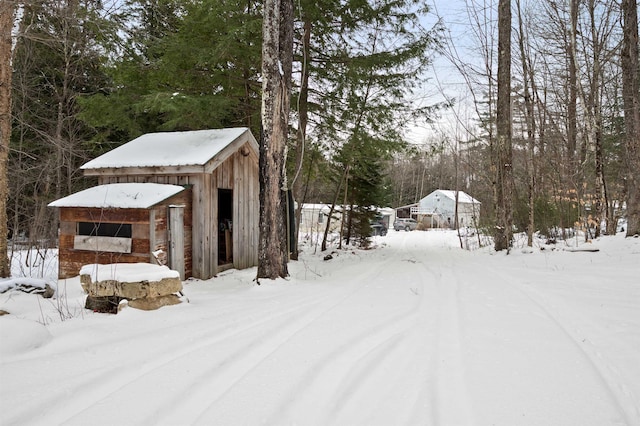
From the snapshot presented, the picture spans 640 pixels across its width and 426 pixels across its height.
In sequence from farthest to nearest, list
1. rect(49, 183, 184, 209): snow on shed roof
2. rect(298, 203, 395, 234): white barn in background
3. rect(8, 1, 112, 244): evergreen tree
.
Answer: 1. rect(298, 203, 395, 234): white barn in background
2. rect(8, 1, 112, 244): evergreen tree
3. rect(49, 183, 184, 209): snow on shed roof

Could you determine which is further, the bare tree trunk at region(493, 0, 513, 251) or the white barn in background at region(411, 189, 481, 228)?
the white barn in background at region(411, 189, 481, 228)

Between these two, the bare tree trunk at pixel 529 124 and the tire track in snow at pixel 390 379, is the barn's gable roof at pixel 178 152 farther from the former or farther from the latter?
the bare tree trunk at pixel 529 124

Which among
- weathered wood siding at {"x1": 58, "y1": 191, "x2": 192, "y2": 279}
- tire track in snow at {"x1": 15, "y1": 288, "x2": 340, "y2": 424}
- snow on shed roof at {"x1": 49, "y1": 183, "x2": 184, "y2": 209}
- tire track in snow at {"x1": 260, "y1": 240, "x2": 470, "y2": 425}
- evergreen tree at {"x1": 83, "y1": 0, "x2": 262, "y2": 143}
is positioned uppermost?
evergreen tree at {"x1": 83, "y1": 0, "x2": 262, "y2": 143}

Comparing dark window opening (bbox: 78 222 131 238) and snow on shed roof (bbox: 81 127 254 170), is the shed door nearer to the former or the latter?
dark window opening (bbox: 78 222 131 238)

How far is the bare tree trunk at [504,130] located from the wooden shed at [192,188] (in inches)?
291

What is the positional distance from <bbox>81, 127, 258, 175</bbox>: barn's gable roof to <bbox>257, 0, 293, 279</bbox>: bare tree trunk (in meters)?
1.63

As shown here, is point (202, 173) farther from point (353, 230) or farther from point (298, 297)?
point (353, 230)

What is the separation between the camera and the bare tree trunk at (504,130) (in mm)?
10578

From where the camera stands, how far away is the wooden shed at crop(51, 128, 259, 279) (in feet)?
21.7

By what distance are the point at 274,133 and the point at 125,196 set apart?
3.09 meters

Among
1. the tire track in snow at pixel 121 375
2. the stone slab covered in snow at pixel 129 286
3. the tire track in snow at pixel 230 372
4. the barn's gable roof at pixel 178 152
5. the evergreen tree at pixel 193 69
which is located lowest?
the tire track in snow at pixel 230 372

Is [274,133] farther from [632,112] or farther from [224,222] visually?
[632,112]

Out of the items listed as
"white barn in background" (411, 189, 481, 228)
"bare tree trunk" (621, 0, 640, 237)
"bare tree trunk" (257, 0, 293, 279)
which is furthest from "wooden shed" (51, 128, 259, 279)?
"white barn in background" (411, 189, 481, 228)

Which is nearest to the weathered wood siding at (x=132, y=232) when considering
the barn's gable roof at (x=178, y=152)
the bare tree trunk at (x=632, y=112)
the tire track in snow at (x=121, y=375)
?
the barn's gable roof at (x=178, y=152)
